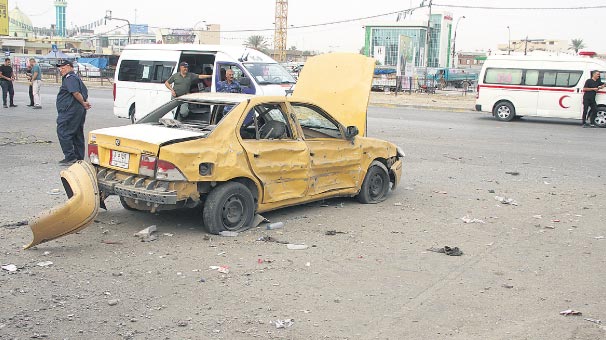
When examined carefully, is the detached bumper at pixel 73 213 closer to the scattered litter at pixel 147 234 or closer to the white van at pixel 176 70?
the scattered litter at pixel 147 234

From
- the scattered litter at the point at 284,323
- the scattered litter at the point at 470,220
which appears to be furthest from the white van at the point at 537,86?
the scattered litter at the point at 284,323

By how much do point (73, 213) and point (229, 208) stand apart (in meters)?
1.59

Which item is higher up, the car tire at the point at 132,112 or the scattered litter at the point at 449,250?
the car tire at the point at 132,112

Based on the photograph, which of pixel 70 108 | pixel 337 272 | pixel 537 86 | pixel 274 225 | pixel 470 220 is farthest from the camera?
pixel 537 86

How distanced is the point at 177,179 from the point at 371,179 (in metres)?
3.11

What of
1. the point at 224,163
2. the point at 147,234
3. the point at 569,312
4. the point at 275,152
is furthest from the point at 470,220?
the point at 147,234

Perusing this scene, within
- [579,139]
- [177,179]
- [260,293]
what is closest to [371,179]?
[177,179]

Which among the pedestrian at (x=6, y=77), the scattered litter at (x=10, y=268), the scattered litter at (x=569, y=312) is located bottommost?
the scattered litter at (x=10, y=268)

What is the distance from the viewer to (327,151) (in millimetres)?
7762

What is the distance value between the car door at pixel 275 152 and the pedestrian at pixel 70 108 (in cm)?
441

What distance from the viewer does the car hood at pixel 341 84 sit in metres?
10.1

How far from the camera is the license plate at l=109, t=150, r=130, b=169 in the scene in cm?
656

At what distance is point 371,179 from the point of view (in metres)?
8.52

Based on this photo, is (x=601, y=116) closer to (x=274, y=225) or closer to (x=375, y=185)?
(x=375, y=185)
